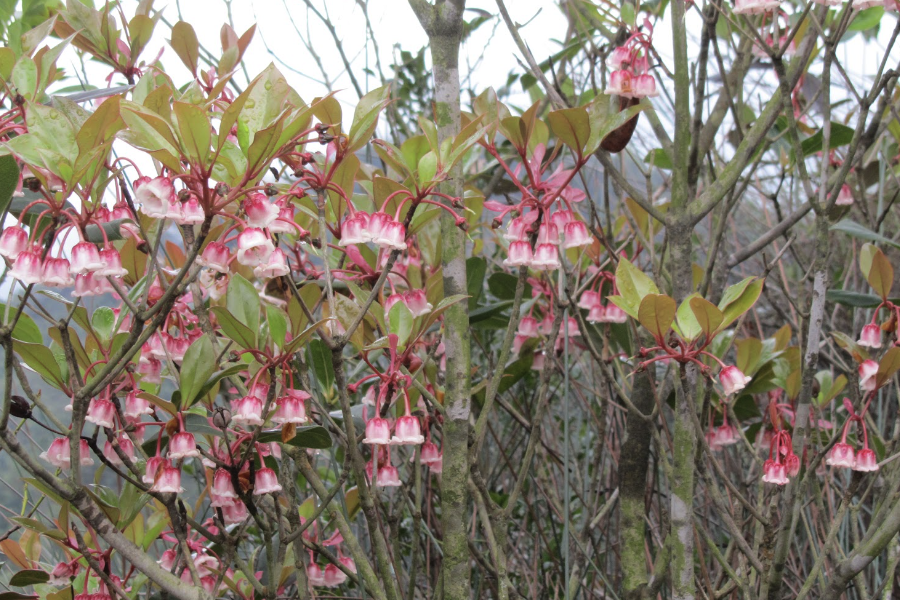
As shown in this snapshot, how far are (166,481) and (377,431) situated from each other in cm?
26

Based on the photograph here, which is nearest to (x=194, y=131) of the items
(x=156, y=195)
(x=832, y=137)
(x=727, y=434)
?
(x=156, y=195)

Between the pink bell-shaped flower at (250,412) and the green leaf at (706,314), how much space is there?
54 cm

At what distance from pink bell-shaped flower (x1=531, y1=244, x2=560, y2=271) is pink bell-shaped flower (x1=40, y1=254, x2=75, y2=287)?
60cm

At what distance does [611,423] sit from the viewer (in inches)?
75.5

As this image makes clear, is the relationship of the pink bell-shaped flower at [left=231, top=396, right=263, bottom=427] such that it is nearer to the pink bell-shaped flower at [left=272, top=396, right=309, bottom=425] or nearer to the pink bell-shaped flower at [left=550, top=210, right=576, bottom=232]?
the pink bell-shaped flower at [left=272, top=396, right=309, bottom=425]

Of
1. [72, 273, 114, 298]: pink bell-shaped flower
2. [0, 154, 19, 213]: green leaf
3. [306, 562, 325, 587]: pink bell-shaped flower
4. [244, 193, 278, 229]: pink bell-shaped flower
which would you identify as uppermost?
[0, 154, 19, 213]: green leaf

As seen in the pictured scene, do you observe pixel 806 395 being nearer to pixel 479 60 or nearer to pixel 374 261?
pixel 374 261

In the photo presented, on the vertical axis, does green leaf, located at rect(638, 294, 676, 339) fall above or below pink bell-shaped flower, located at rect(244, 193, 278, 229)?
below

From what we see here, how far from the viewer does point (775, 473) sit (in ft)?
3.92

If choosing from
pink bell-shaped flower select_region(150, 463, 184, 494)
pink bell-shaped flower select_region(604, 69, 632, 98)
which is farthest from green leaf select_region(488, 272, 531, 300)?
pink bell-shaped flower select_region(150, 463, 184, 494)

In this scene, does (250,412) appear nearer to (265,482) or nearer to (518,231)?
(265,482)

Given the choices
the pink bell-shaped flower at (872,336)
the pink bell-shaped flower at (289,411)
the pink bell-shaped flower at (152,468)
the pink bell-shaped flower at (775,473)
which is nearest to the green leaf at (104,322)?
the pink bell-shaped flower at (152,468)

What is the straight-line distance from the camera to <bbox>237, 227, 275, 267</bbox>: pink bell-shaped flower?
0.79m

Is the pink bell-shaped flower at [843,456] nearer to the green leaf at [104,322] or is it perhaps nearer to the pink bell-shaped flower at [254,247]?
the pink bell-shaped flower at [254,247]
